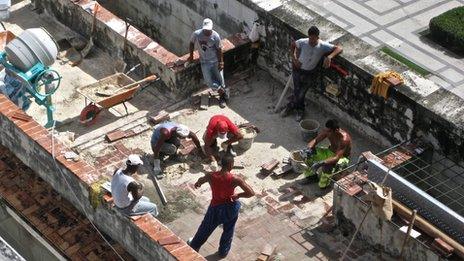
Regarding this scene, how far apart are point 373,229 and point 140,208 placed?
280cm

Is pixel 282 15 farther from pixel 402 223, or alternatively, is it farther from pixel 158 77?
pixel 402 223

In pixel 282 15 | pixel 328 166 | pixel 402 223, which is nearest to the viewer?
pixel 402 223

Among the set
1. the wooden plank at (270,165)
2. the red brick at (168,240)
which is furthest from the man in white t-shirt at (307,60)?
the red brick at (168,240)

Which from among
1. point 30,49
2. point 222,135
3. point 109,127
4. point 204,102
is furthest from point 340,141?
point 30,49

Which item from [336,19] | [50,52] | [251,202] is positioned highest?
[50,52]

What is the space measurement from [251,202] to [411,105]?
2.45m

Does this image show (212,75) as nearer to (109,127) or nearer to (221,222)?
(109,127)

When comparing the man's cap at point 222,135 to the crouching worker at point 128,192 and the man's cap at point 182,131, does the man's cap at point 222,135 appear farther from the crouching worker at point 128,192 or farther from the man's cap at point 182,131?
the crouching worker at point 128,192

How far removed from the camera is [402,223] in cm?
1137

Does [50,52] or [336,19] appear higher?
[50,52]

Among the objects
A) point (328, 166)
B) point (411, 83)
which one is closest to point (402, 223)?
point (328, 166)

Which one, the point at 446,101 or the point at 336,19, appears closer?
the point at 446,101

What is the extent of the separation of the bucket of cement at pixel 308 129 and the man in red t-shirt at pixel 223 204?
7.75ft

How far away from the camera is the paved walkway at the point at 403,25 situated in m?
20.1
